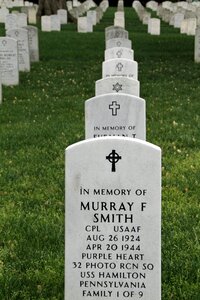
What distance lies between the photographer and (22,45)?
16547 millimetres

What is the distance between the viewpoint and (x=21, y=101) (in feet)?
41.1

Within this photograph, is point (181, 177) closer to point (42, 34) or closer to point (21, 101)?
point (21, 101)

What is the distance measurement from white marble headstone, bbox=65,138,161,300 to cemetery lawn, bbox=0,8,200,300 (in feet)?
1.70

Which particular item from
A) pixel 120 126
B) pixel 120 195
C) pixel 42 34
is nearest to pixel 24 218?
pixel 120 126

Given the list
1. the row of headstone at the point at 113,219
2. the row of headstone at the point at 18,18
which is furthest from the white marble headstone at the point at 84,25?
the row of headstone at the point at 113,219

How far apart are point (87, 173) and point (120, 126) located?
Result: 7.77 ft

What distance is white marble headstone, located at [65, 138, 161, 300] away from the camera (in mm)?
4074

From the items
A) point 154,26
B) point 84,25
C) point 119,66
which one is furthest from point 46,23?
point 119,66

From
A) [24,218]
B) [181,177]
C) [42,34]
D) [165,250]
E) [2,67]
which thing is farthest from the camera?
[42,34]

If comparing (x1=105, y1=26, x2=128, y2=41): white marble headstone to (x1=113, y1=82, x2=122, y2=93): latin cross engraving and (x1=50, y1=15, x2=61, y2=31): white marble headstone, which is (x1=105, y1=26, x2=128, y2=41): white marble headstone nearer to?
(x1=50, y1=15, x2=61, y2=31): white marble headstone

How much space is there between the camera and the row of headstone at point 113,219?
160 inches

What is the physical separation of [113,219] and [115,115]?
90.8 inches

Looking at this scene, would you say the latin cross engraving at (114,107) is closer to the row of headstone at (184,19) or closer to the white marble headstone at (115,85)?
the white marble headstone at (115,85)

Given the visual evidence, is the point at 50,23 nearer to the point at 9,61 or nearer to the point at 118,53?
the point at 9,61
